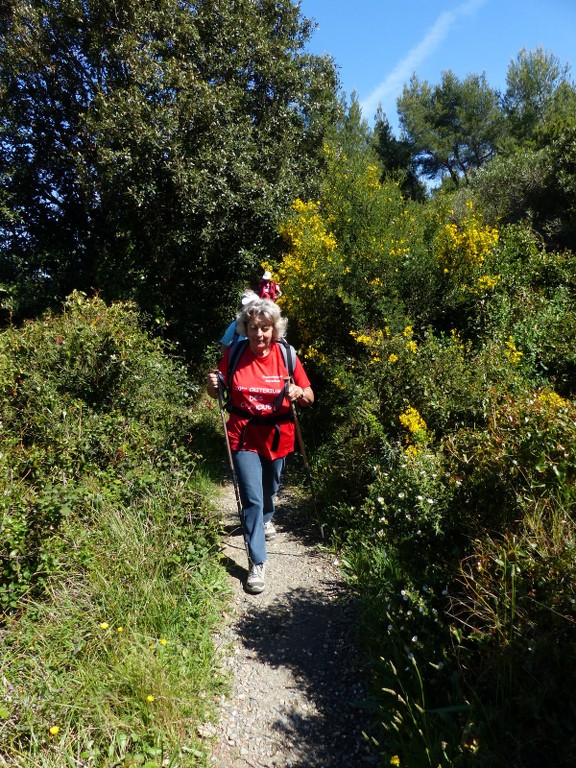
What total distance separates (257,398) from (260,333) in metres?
0.48

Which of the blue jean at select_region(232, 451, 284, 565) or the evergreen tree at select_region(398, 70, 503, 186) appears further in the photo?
the evergreen tree at select_region(398, 70, 503, 186)

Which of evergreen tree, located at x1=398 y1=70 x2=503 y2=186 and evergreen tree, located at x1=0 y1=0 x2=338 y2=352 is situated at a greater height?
evergreen tree, located at x1=398 y1=70 x2=503 y2=186

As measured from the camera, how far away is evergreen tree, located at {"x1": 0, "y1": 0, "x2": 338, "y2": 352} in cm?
716

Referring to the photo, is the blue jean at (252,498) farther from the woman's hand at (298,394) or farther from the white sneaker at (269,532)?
the white sneaker at (269,532)

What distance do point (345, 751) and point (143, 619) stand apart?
4.19 ft

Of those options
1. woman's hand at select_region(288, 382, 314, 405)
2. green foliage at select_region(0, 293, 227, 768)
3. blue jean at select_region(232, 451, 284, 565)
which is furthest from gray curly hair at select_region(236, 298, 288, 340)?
green foliage at select_region(0, 293, 227, 768)

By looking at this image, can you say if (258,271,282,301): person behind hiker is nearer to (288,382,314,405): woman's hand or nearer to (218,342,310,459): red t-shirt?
(218,342,310,459): red t-shirt

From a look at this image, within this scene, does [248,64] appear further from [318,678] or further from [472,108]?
[472,108]

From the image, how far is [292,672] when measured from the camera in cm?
312

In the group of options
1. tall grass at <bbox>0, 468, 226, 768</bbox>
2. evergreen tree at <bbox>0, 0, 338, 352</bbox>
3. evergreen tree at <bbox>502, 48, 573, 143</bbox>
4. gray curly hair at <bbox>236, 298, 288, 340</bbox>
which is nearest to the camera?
tall grass at <bbox>0, 468, 226, 768</bbox>

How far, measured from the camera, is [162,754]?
2.43 m

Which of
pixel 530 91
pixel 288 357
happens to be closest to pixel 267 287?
pixel 288 357

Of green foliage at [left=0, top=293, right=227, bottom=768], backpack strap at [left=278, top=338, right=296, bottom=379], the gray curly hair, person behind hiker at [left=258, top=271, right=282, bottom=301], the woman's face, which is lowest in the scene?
green foliage at [left=0, top=293, right=227, bottom=768]

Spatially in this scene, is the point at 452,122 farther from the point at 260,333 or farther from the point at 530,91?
the point at 260,333
